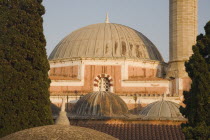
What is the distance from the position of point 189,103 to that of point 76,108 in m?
12.9

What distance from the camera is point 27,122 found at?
35.7 feet

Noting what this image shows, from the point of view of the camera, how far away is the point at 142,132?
1485 cm

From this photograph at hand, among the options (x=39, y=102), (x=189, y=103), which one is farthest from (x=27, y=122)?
(x=189, y=103)

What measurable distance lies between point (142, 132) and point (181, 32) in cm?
1570

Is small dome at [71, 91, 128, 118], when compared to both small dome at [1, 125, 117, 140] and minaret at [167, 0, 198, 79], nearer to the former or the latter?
minaret at [167, 0, 198, 79]

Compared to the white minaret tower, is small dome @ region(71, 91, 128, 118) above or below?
below

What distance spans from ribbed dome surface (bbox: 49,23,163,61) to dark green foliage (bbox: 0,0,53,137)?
18528mm

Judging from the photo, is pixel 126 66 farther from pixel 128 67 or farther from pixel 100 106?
pixel 100 106

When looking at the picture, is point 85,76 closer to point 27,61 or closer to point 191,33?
point 191,33

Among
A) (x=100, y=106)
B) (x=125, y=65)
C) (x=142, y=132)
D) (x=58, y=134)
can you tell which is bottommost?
(x=142, y=132)

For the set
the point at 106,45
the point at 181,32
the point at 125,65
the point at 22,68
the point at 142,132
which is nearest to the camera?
the point at 22,68

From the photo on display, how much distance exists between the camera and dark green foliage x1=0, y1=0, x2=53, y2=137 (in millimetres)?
10875

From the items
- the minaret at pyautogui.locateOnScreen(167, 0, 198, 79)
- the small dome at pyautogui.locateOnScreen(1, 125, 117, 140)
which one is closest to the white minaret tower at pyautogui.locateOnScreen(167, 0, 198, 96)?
the minaret at pyautogui.locateOnScreen(167, 0, 198, 79)

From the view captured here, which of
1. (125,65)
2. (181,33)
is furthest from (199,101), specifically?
(181,33)
